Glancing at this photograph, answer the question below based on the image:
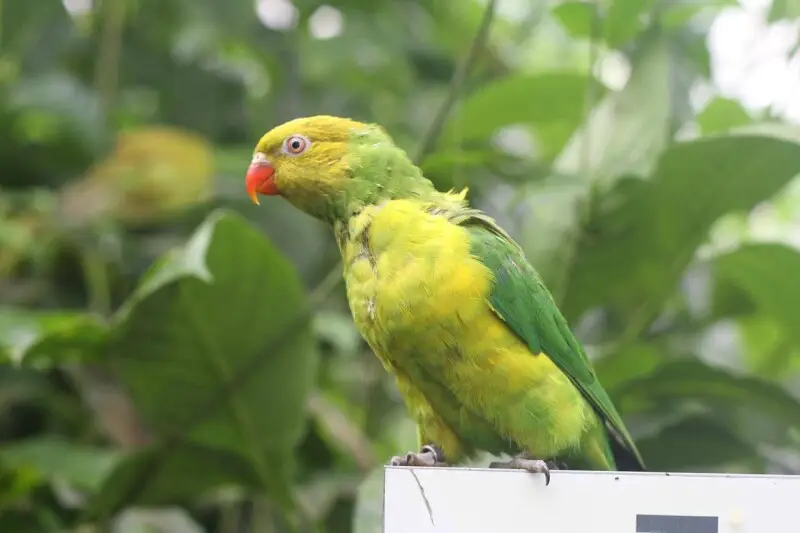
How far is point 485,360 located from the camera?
81cm

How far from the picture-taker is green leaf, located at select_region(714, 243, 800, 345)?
1.26 meters

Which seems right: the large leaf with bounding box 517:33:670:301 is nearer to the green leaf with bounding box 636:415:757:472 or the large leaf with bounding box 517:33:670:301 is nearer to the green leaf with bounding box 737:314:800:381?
the green leaf with bounding box 636:415:757:472

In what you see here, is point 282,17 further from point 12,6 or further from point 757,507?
point 757,507

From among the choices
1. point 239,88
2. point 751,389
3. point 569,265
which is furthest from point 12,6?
point 751,389

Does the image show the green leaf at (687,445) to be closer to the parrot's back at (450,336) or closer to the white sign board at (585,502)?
the parrot's back at (450,336)

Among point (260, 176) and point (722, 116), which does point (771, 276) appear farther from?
point (260, 176)

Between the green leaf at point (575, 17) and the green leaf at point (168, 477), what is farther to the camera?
the green leaf at point (575, 17)

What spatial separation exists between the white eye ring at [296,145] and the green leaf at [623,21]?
23.5 inches

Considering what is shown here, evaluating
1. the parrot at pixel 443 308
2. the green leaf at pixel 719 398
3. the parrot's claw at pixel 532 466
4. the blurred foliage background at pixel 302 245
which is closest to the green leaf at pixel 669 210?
the blurred foliage background at pixel 302 245

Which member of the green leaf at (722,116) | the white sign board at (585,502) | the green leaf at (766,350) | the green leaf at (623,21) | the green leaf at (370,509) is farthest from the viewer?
the green leaf at (766,350)

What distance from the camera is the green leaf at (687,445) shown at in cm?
134

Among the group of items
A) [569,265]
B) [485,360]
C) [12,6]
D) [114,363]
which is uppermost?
[12,6]

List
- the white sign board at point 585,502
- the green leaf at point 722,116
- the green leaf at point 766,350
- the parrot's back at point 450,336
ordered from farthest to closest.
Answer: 1. the green leaf at point 766,350
2. the green leaf at point 722,116
3. the parrot's back at point 450,336
4. the white sign board at point 585,502

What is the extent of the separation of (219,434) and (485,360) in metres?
0.63
